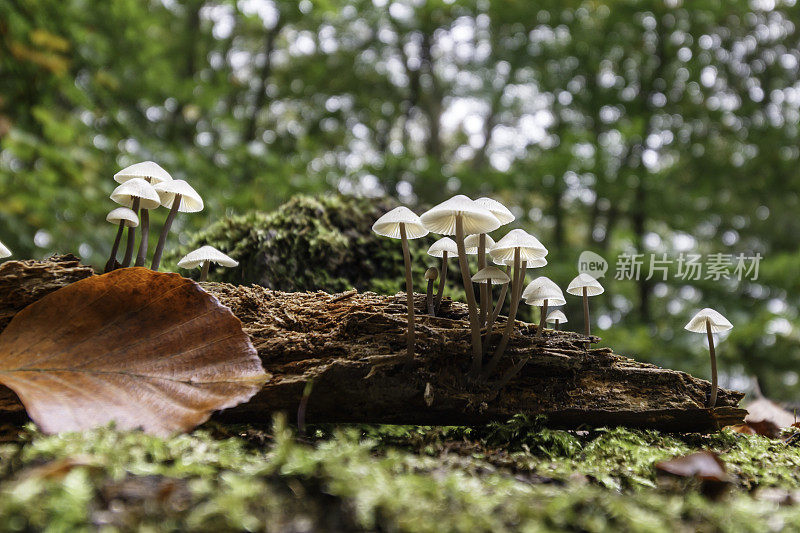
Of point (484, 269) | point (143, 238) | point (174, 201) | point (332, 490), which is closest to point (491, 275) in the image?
point (484, 269)

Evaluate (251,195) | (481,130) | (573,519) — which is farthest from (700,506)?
(481,130)

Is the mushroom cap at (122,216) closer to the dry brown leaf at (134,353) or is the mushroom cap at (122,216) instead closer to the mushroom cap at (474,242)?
the dry brown leaf at (134,353)

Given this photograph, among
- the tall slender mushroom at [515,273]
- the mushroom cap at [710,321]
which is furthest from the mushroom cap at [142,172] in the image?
the mushroom cap at [710,321]

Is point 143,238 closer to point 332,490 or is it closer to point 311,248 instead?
point 311,248

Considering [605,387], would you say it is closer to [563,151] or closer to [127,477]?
[127,477]

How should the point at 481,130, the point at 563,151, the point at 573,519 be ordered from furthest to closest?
1. the point at 481,130
2. the point at 563,151
3. the point at 573,519

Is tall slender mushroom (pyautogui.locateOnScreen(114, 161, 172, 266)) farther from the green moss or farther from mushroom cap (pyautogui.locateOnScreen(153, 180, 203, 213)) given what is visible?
the green moss
